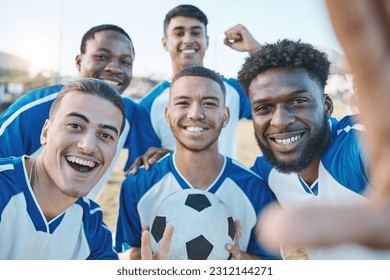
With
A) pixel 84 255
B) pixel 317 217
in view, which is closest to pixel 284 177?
pixel 84 255

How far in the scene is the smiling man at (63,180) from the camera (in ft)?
4.83

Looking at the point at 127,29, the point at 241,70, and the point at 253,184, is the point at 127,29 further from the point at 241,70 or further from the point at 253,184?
the point at 253,184

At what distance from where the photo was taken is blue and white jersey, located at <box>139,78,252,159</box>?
224cm

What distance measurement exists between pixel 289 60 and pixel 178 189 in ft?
2.21

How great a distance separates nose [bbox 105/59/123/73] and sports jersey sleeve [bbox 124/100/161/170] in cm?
23

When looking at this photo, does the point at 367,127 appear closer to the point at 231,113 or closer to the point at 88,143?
the point at 88,143

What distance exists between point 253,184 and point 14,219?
0.91 meters

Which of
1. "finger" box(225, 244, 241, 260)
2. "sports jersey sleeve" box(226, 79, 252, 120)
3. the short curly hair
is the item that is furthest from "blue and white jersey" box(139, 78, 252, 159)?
"finger" box(225, 244, 241, 260)

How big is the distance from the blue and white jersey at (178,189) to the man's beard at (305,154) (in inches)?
6.9

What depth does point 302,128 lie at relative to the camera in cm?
153

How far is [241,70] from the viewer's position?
5.64 ft

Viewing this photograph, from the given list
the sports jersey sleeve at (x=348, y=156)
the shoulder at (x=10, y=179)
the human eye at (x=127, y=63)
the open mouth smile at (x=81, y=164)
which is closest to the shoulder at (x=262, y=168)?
the sports jersey sleeve at (x=348, y=156)

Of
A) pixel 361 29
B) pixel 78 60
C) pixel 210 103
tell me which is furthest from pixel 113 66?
pixel 361 29

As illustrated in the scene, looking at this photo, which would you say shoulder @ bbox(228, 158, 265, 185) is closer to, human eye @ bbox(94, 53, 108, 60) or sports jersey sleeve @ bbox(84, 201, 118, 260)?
sports jersey sleeve @ bbox(84, 201, 118, 260)
